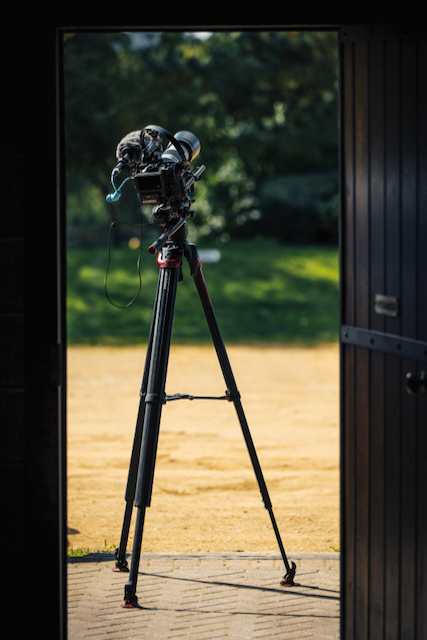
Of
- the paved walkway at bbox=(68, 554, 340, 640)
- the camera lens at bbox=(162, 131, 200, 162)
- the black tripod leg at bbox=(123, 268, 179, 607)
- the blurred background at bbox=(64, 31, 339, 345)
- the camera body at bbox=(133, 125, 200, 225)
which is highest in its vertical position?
the blurred background at bbox=(64, 31, 339, 345)

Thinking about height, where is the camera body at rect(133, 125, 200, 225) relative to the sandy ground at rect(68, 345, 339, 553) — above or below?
above

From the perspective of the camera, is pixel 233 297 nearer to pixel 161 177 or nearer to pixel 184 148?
pixel 184 148

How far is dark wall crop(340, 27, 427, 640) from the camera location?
2627 millimetres

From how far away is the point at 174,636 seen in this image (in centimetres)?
353

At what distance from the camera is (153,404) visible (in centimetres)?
351

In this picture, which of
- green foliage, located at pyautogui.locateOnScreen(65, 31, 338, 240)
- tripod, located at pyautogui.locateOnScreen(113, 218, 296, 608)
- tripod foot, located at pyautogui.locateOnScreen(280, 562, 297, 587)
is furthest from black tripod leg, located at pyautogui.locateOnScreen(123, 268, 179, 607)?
green foliage, located at pyautogui.locateOnScreen(65, 31, 338, 240)

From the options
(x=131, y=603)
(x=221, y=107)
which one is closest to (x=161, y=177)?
(x=131, y=603)

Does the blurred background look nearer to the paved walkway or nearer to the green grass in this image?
the green grass

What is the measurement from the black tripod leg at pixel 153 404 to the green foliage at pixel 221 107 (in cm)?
1669

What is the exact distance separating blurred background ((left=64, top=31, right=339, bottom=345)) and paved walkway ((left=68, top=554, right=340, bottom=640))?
35.1 ft

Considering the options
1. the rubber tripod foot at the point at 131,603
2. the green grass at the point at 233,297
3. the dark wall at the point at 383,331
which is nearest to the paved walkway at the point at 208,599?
the rubber tripod foot at the point at 131,603

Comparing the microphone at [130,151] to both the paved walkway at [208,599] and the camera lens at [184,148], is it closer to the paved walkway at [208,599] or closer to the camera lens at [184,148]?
the camera lens at [184,148]

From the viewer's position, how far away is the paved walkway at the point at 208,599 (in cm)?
358
